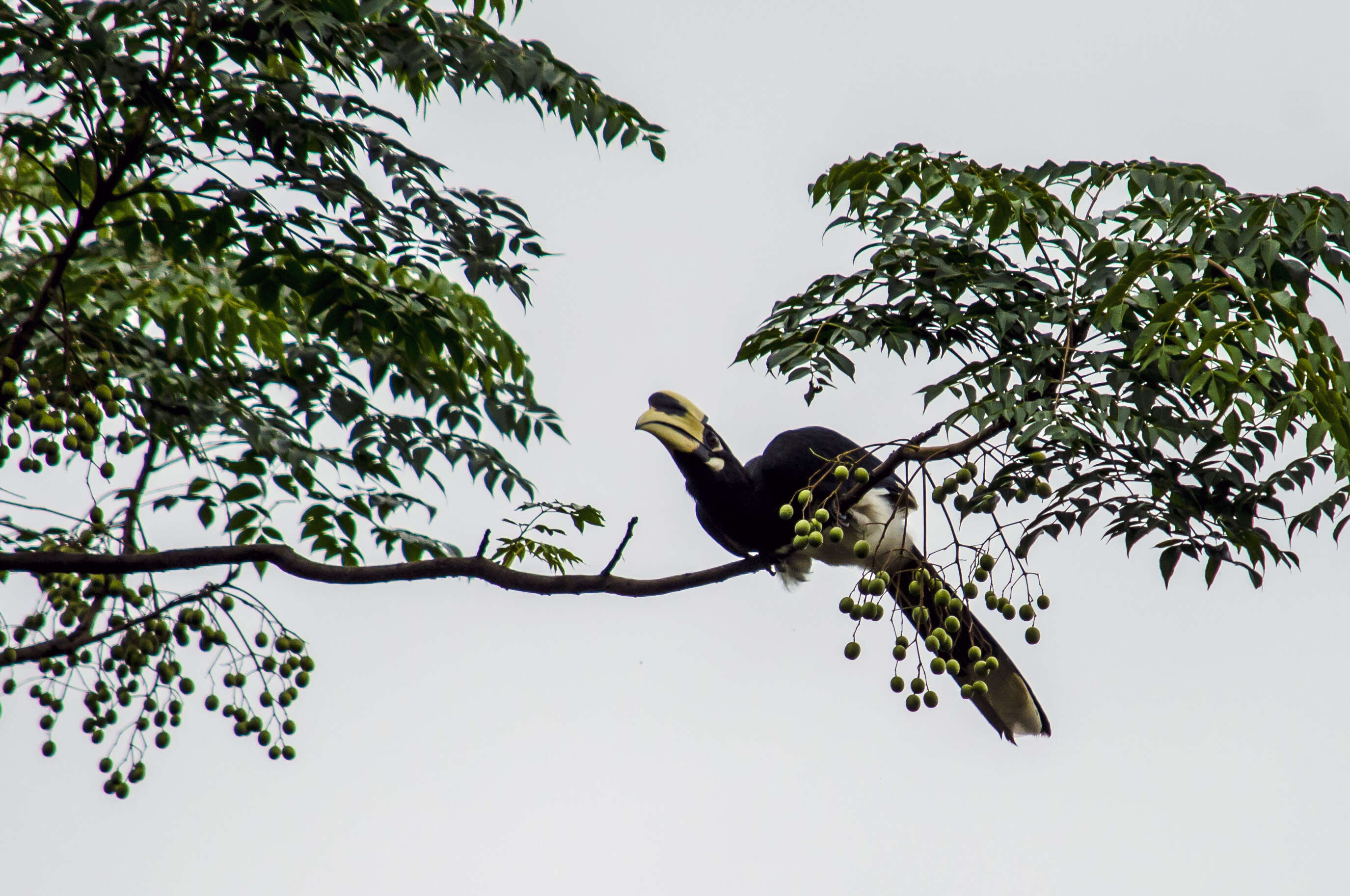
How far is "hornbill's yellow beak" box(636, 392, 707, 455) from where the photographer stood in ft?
11.1

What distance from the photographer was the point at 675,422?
135 inches

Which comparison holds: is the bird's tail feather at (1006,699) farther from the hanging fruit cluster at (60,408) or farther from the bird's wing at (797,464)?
the hanging fruit cluster at (60,408)

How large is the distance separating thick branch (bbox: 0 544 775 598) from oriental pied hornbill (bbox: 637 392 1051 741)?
3.07 feet

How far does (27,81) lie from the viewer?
2.59 meters

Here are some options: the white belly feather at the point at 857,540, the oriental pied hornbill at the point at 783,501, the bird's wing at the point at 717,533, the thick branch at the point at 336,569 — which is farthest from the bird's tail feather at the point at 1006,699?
the thick branch at the point at 336,569

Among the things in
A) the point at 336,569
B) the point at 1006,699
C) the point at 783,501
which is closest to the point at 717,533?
the point at 783,501

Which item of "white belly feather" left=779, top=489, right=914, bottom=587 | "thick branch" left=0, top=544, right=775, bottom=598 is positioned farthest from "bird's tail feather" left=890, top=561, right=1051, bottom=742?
"thick branch" left=0, top=544, right=775, bottom=598

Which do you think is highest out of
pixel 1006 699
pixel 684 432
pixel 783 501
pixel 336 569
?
pixel 684 432

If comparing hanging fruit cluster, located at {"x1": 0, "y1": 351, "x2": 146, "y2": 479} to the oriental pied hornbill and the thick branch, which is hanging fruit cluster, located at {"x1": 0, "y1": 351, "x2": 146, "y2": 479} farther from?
the oriental pied hornbill

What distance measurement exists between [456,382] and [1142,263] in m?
1.96

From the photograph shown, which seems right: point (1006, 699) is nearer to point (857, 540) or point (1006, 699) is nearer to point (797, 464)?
point (857, 540)

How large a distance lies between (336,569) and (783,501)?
146 centimetres

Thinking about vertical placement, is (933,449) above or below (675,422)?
below

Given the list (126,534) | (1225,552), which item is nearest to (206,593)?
(126,534)
